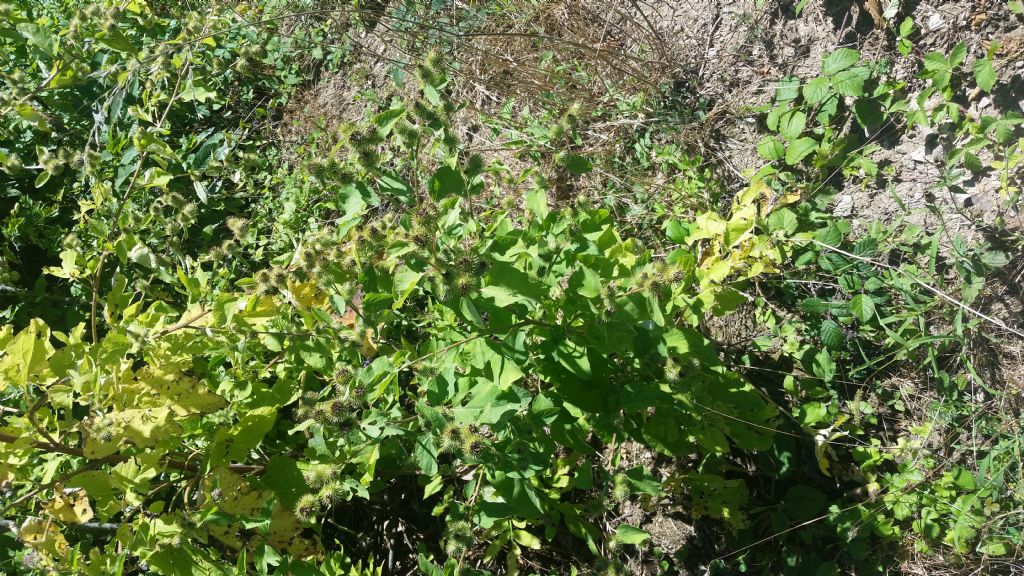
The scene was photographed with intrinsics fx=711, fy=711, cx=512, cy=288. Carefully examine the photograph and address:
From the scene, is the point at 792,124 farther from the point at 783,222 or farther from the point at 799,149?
the point at 783,222

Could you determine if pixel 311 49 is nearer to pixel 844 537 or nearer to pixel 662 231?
pixel 662 231

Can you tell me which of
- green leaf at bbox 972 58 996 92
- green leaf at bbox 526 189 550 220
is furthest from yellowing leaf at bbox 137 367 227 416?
green leaf at bbox 972 58 996 92

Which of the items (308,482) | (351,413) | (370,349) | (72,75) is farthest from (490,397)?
(72,75)

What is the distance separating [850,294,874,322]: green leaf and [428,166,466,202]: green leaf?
1618 mm

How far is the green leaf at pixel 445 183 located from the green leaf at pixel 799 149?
1698 mm

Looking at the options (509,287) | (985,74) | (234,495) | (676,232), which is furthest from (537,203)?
(985,74)

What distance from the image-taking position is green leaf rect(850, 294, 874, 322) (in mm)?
2676

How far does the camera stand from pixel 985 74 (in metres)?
2.71

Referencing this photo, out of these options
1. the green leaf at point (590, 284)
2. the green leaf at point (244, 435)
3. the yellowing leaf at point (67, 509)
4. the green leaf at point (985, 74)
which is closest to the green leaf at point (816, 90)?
the green leaf at point (985, 74)

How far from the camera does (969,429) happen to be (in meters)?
2.79

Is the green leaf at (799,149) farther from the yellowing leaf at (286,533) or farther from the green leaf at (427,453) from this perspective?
the yellowing leaf at (286,533)

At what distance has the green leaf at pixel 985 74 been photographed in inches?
106

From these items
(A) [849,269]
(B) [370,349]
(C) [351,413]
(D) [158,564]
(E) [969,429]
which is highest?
(A) [849,269]

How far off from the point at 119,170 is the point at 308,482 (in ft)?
6.93
